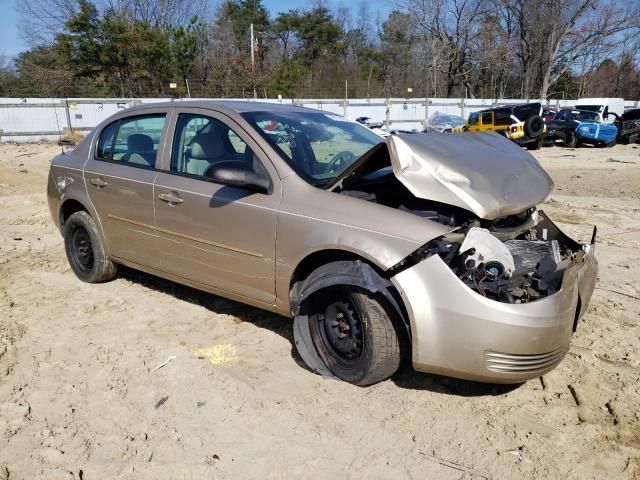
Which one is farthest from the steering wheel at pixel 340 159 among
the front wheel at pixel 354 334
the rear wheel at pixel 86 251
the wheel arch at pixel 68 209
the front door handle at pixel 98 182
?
the wheel arch at pixel 68 209

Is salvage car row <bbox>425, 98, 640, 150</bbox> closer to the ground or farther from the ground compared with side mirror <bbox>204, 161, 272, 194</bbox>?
closer to the ground

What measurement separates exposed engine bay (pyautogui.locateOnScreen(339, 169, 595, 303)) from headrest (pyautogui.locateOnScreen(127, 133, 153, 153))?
1.81 m

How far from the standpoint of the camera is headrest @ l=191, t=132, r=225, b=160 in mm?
3758

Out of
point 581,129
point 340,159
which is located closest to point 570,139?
point 581,129

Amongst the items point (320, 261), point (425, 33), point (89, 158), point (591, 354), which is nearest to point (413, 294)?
point (320, 261)

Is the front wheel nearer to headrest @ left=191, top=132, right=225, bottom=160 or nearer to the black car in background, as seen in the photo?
headrest @ left=191, top=132, right=225, bottom=160

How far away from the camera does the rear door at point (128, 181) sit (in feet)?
13.3

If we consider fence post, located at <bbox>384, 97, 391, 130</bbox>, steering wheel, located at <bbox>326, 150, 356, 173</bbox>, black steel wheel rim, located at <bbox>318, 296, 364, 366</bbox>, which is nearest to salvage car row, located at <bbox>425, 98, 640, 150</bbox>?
fence post, located at <bbox>384, 97, 391, 130</bbox>

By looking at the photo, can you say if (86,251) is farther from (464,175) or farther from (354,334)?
(464,175)

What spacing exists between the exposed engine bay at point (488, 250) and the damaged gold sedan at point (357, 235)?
0.04 ft

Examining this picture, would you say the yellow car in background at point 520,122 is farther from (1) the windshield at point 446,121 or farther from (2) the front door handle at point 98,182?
(2) the front door handle at point 98,182

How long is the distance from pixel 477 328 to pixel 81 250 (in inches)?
153

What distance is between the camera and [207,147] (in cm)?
382

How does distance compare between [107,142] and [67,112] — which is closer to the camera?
[107,142]
